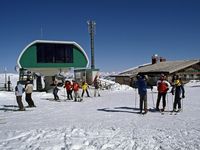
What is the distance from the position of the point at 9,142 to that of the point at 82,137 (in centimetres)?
198

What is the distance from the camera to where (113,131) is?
9.49 metres

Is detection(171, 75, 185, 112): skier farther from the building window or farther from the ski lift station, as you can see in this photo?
the building window

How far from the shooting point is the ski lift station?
33.2 metres

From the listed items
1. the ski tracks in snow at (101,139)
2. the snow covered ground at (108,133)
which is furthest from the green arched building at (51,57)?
the ski tracks in snow at (101,139)

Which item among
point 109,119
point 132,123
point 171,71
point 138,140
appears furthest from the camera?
point 171,71

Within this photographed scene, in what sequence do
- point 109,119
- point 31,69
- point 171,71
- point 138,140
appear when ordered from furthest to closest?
1. point 171,71
2. point 31,69
3. point 109,119
4. point 138,140

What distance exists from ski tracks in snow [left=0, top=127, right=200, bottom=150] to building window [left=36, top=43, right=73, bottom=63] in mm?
24302

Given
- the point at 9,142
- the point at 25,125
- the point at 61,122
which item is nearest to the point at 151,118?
the point at 61,122

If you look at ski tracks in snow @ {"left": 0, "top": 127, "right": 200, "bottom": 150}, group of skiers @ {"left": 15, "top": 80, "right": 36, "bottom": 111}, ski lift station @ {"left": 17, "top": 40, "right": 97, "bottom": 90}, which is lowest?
ski tracks in snow @ {"left": 0, "top": 127, "right": 200, "bottom": 150}

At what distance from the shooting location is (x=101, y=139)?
8461mm

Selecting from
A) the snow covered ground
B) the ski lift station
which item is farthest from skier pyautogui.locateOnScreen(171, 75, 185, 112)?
the ski lift station

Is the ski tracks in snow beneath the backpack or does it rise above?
beneath

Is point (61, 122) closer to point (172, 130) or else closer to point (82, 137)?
point (82, 137)

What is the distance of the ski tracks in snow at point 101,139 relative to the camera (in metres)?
7.73
